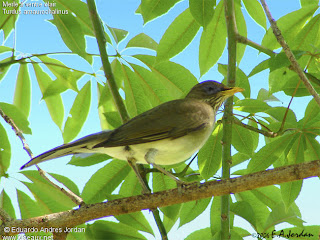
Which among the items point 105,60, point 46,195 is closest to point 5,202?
point 46,195

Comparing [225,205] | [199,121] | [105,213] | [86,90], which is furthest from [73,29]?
[225,205]

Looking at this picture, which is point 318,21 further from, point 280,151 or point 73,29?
point 73,29

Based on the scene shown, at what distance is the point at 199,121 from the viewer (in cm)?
402

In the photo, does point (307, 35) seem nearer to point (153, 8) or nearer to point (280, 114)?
point (280, 114)

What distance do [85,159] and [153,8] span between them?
1.46m

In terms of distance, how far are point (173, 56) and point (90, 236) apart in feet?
5.63

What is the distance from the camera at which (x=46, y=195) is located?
12.7ft

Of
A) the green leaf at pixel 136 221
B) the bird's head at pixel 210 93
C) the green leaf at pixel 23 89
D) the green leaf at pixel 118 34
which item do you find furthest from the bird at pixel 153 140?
the green leaf at pixel 23 89

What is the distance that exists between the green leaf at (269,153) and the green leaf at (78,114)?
6.39 feet

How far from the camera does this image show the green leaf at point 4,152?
3807 millimetres

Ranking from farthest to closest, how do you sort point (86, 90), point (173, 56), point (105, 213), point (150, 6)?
point (86, 90), point (173, 56), point (150, 6), point (105, 213)

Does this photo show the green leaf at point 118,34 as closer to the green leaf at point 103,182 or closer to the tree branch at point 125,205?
the green leaf at point 103,182

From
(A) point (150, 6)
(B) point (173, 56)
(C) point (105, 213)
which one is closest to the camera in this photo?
(C) point (105, 213)

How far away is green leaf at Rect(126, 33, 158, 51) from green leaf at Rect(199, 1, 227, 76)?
52 centimetres
